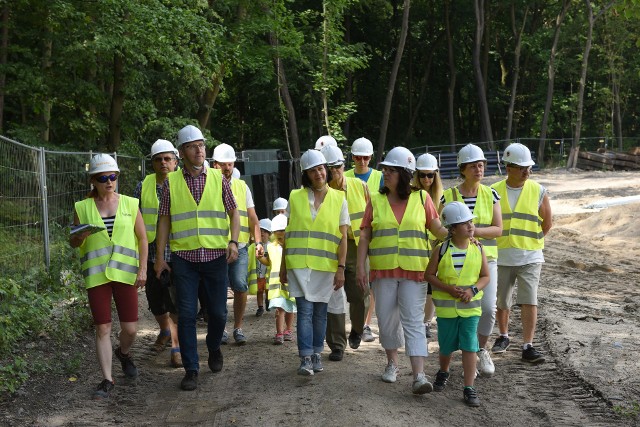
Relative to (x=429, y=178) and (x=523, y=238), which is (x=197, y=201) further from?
(x=523, y=238)

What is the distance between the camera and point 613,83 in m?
51.0

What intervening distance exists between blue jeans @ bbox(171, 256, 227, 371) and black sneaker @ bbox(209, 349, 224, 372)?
0.49 metres

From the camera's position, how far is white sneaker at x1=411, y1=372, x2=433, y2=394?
7.81m

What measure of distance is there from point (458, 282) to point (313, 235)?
145 cm

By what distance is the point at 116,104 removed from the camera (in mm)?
22578

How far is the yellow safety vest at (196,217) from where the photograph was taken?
336 inches

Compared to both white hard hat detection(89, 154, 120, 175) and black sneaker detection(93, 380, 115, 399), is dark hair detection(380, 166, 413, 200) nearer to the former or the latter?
white hard hat detection(89, 154, 120, 175)

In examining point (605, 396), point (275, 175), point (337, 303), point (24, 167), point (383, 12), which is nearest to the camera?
point (605, 396)

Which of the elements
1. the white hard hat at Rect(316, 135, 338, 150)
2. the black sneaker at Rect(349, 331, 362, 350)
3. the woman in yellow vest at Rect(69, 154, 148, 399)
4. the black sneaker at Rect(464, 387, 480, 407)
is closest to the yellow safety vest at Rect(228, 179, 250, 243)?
the white hard hat at Rect(316, 135, 338, 150)

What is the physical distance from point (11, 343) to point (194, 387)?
220 centimetres

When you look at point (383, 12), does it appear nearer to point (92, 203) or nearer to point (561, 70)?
point (561, 70)

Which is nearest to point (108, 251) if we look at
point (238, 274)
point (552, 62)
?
point (238, 274)

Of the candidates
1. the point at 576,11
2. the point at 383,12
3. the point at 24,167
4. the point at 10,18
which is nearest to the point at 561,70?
the point at 576,11

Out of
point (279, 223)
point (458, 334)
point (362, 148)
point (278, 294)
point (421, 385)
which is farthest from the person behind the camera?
point (279, 223)
